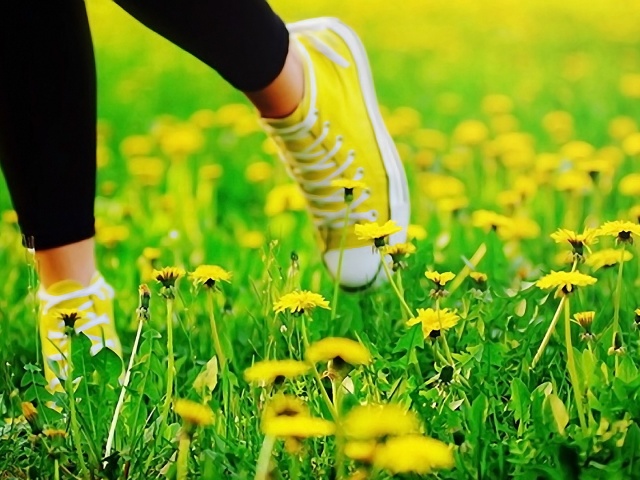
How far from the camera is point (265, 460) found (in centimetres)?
81

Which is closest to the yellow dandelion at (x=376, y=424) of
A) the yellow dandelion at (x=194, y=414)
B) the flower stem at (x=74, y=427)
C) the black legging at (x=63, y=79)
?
the yellow dandelion at (x=194, y=414)

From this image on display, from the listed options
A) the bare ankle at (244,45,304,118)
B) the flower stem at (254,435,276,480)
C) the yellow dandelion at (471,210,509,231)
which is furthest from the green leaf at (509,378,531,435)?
the bare ankle at (244,45,304,118)

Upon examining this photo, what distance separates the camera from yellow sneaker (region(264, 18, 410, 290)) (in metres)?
1.21

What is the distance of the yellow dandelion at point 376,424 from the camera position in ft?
2.57

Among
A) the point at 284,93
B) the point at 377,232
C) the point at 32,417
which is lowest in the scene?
the point at 32,417

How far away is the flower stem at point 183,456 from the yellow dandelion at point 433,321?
242 mm

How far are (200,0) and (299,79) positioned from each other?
0.57 feet

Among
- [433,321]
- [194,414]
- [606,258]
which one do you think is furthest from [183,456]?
[606,258]

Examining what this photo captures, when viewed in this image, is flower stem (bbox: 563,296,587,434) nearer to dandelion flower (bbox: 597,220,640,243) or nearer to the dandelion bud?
dandelion flower (bbox: 597,220,640,243)

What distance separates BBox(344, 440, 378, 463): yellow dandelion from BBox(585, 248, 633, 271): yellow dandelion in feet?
1.26

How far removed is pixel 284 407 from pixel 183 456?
0.29 feet

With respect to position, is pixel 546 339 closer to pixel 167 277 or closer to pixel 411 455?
pixel 411 455

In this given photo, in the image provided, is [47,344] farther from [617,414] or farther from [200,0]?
[617,414]

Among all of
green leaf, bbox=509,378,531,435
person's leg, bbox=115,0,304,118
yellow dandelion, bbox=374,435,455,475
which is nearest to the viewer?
yellow dandelion, bbox=374,435,455,475
